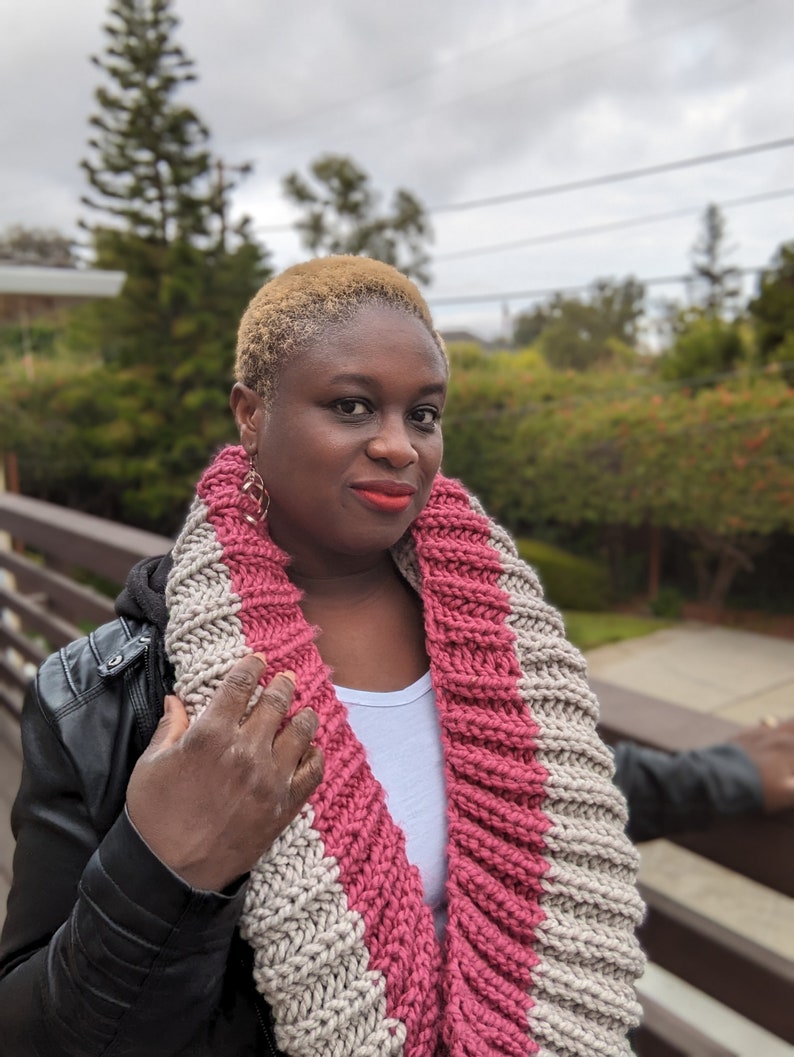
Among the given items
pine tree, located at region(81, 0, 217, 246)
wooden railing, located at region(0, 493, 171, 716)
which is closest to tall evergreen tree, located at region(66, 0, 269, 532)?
pine tree, located at region(81, 0, 217, 246)

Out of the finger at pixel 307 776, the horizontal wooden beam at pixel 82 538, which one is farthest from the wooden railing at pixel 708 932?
the horizontal wooden beam at pixel 82 538

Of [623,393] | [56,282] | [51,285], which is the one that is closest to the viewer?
[51,285]

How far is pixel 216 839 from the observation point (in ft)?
2.22

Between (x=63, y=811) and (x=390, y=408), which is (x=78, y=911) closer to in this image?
(x=63, y=811)

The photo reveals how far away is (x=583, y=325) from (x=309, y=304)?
25.6 meters

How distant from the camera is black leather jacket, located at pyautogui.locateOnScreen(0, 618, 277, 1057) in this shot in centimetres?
67

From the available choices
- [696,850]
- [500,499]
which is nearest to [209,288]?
[500,499]

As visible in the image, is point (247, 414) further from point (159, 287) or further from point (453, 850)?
point (159, 287)

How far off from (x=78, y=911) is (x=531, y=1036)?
18.6 inches

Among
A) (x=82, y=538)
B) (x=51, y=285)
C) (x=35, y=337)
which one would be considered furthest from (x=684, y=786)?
(x=35, y=337)

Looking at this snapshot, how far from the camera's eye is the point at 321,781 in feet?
2.52

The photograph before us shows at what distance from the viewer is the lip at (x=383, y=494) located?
0.81 m

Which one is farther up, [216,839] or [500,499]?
[216,839]

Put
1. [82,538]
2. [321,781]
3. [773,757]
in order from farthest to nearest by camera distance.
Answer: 1. [82,538]
2. [773,757]
3. [321,781]
